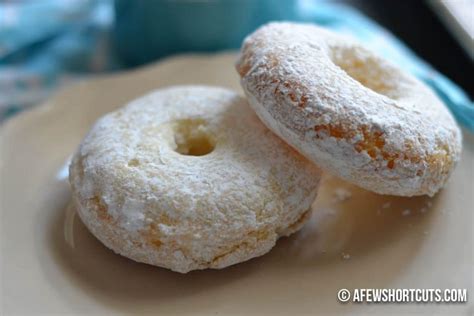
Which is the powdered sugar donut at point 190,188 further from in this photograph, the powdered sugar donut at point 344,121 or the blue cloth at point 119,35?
the blue cloth at point 119,35

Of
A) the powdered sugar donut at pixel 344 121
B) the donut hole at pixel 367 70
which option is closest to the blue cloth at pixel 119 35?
the donut hole at pixel 367 70

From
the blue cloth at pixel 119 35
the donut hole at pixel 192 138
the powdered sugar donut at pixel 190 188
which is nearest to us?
the powdered sugar donut at pixel 190 188

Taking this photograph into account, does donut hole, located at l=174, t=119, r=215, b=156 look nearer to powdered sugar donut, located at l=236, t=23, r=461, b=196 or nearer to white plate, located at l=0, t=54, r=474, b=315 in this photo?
powdered sugar donut, located at l=236, t=23, r=461, b=196

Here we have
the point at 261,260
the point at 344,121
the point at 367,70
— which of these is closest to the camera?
the point at 344,121

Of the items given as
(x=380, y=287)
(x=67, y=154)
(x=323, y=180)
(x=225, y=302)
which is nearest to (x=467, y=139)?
(x=323, y=180)

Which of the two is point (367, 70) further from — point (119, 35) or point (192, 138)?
point (119, 35)

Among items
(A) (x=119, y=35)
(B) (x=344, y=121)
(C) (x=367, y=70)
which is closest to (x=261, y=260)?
(B) (x=344, y=121)
